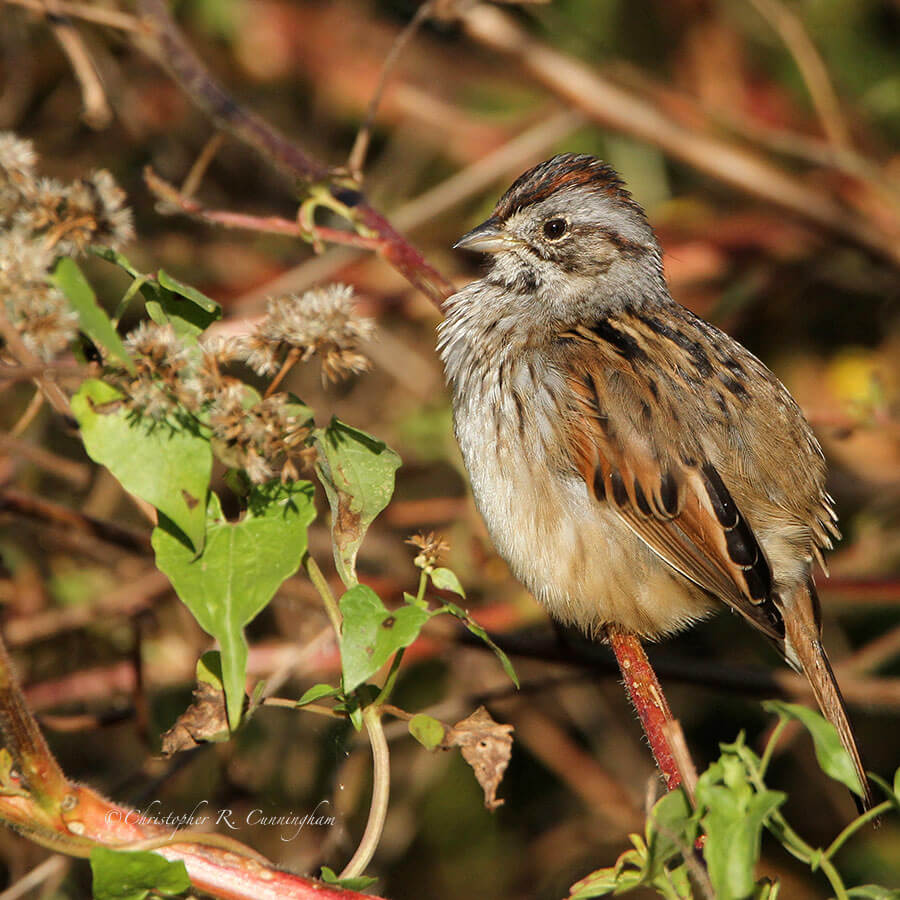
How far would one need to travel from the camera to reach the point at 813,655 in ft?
9.52

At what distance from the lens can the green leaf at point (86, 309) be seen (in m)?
1.52

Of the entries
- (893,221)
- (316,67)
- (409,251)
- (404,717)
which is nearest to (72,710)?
(409,251)

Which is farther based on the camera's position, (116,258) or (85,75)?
(85,75)

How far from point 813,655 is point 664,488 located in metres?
0.60

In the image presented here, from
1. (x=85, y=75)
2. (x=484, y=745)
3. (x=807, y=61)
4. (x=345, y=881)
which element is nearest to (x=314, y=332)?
(x=484, y=745)

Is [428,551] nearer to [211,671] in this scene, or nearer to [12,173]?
[211,671]

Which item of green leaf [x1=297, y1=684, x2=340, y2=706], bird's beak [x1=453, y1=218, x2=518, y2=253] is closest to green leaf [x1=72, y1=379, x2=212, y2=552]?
Answer: green leaf [x1=297, y1=684, x2=340, y2=706]

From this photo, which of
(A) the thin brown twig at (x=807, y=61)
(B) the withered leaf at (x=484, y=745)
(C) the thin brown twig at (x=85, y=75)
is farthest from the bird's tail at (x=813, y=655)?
(C) the thin brown twig at (x=85, y=75)

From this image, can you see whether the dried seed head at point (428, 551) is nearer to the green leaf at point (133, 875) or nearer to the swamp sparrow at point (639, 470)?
the green leaf at point (133, 875)

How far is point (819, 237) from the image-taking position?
456 cm

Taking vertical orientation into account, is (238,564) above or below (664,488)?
below

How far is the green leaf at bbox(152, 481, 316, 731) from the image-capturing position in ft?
5.34

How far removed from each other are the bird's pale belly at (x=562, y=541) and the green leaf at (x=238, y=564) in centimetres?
106

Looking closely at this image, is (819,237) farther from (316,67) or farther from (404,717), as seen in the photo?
(404,717)
